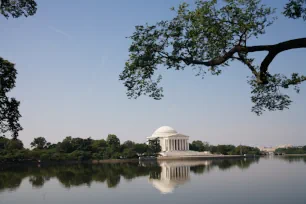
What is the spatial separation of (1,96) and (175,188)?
1449cm

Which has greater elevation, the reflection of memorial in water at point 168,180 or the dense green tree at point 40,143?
the dense green tree at point 40,143

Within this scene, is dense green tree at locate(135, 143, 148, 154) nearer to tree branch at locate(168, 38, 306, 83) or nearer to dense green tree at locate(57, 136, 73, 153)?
dense green tree at locate(57, 136, 73, 153)

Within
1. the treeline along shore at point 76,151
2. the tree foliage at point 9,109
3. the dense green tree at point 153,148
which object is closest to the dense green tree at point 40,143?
the treeline along shore at point 76,151

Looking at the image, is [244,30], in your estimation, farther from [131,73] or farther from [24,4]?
[24,4]

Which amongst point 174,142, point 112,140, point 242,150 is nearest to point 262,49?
point 112,140

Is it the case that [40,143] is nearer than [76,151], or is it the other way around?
[76,151]

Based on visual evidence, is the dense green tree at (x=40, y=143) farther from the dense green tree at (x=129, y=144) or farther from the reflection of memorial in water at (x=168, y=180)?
the reflection of memorial in water at (x=168, y=180)

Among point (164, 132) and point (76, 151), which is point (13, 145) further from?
point (164, 132)

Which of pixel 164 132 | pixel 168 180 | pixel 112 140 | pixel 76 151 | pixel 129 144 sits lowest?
pixel 168 180

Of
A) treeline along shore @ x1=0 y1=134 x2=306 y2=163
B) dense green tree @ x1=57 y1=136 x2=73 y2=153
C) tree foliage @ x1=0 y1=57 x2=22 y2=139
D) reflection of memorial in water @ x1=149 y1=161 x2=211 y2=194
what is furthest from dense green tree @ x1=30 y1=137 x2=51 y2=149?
tree foliage @ x1=0 y1=57 x2=22 y2=139

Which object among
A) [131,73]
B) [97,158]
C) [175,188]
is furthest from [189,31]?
[97,158]

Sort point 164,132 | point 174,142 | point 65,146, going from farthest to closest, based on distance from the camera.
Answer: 1. point 164,132
2. point 174,142
3. point 65,146

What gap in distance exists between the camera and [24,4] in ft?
31.1

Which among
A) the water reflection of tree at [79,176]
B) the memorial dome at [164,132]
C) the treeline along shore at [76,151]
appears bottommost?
the water reflection of tree at [79,176]
